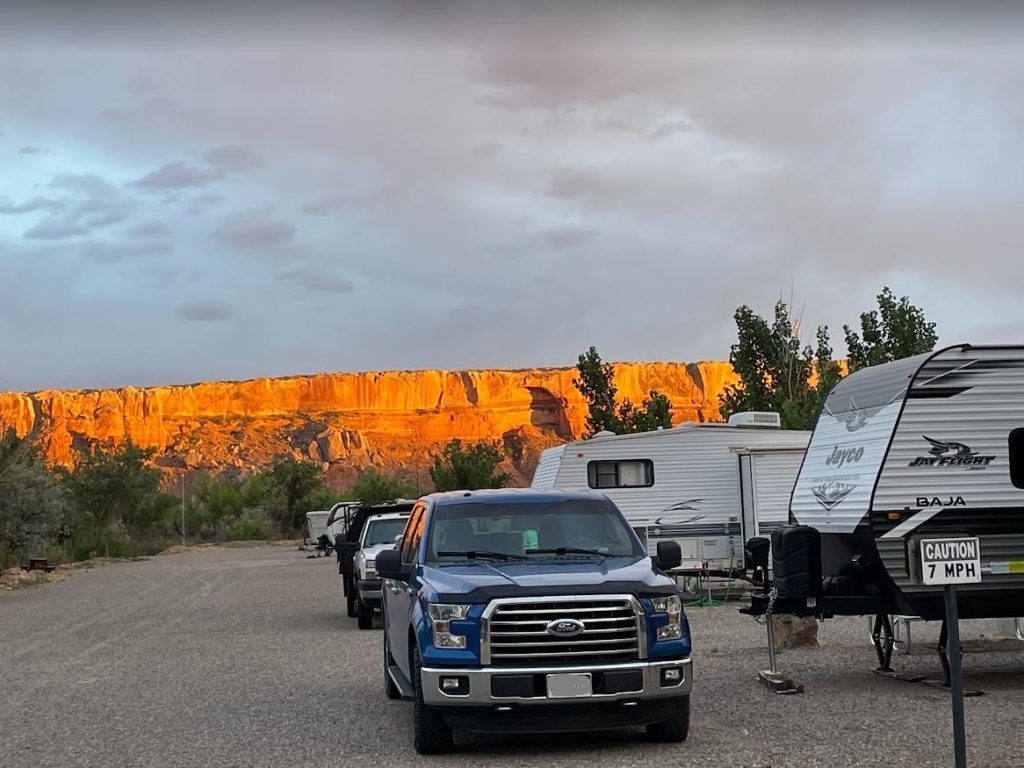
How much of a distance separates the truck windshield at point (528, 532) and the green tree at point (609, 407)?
141 feet

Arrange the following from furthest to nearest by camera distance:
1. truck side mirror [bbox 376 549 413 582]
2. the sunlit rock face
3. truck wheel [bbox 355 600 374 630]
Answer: the sunlit rock face, truck wheel [bbox 355 600 374 630], truck side mirror [bbox 376 549 413 582]

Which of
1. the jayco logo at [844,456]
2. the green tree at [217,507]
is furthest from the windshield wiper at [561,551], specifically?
the green tree at [217,507]

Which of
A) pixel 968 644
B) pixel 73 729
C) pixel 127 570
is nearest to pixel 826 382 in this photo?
pixel 127 570

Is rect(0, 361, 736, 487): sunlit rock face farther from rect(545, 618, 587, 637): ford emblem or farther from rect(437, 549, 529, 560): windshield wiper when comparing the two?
rect(545, 618, 587, 637): ford emblem

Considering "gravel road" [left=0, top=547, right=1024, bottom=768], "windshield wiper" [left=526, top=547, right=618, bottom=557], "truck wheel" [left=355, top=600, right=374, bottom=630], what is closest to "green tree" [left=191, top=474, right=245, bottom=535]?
"gravel road" [left=0, top=547, right=1024, bottom=768]

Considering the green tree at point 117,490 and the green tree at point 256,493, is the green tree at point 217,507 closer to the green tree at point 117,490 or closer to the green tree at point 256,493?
the green tree at point 256,493

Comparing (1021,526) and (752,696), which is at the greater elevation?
(1021,526)

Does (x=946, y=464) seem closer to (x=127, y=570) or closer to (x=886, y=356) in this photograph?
(x=886, y=356)

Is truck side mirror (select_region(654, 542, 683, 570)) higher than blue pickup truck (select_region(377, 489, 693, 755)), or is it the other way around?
truck side mirror (select_region(654, 542, 683, 570))

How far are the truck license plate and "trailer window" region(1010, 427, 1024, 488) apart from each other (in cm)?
504

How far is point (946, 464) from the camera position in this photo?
37.4ft

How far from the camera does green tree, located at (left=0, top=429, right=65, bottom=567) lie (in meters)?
38.9

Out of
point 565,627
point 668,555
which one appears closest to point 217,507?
point 668,555

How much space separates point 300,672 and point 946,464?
7.40 meters
